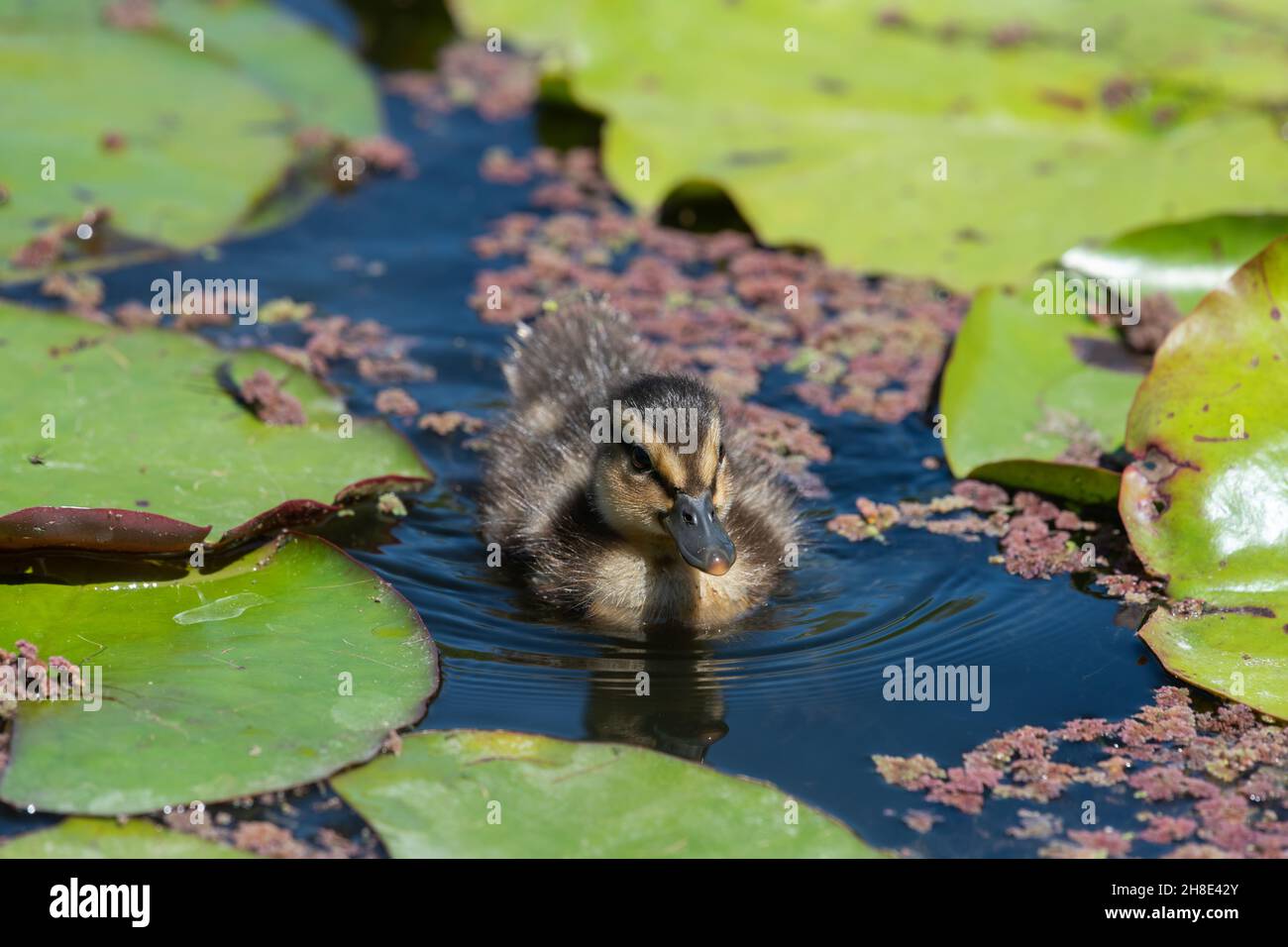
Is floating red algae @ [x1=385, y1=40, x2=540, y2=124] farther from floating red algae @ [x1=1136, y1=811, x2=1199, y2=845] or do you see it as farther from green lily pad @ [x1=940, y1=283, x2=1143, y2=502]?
floating red algae @ [x1=1136, y1=811, x2=1199, y2=845]

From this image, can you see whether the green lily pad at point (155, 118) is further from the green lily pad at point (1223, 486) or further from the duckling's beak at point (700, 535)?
the green lily pad at point (1223, 486)

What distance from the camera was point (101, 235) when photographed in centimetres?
723

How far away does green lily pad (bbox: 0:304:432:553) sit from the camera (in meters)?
4.89

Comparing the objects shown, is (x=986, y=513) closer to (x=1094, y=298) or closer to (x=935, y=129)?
(x=1094, y=298)

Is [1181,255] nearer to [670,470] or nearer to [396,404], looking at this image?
[670,470]

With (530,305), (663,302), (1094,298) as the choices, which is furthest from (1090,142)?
(530,305)

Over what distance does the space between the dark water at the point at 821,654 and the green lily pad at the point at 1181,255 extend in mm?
1096

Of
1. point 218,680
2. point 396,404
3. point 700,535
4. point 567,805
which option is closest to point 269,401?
point 396,404

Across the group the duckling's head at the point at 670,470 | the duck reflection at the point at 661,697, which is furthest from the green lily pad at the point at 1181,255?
the duck reflection at the point at 661,697

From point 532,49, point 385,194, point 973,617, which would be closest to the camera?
point 973,617

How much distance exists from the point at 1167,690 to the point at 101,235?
503 centimetres

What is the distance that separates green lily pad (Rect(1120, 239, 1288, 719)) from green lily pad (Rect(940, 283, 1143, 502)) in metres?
0.31

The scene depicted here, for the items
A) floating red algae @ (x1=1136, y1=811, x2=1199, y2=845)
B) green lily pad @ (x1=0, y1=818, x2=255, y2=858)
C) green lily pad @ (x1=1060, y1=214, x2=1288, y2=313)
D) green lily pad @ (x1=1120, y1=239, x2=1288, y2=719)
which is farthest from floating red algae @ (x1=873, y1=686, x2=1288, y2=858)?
green lily pad @ (x1=1060, y1=214, x2=1288, y2=313)

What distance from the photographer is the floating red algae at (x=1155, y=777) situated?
4199 mm
